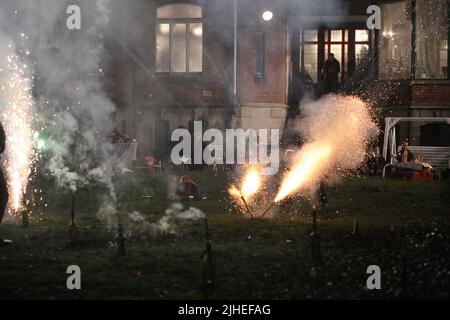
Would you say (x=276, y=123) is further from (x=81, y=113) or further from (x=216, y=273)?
(x=216, y=273)

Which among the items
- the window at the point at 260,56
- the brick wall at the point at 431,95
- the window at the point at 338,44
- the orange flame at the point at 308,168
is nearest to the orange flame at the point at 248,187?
the orange flame at the point at 308,168

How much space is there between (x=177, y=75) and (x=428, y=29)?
9689 mm

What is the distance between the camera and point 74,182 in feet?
59.0

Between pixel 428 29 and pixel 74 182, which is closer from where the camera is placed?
pixel 74 182

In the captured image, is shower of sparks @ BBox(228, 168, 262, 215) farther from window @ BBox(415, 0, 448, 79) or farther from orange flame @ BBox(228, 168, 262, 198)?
window @ BBox(415, 0, 448, 79)

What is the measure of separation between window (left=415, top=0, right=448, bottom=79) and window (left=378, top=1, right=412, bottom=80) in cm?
37

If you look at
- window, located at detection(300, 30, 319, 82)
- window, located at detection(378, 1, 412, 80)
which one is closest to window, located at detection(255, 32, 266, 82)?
window, located at detection(300, 30, 319, 82)

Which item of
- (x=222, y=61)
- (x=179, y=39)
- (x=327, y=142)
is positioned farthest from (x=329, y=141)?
(x=179, y=39)

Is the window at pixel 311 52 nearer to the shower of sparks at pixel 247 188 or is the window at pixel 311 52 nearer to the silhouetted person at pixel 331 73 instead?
the silhouetted person at pixel 331 73

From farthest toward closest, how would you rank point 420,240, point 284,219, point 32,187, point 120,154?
point 120,154, point 32,187, point 284,219, point 420,240

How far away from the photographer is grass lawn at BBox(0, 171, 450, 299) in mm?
6812

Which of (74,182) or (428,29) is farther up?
(428,29)

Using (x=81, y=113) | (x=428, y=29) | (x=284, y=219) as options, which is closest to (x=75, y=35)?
(x=81, y=113)

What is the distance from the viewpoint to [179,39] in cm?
2597
